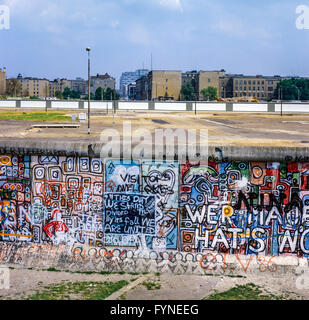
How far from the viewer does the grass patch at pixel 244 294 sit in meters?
10.0

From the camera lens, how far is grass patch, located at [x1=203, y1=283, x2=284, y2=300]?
32.8 feet

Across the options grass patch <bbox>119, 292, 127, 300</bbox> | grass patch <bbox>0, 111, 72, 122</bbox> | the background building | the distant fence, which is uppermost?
the background building

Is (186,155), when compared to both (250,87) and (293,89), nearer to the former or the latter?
(293,89)

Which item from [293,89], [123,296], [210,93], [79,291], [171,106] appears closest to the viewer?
[123,296]

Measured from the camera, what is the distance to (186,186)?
1172 cm

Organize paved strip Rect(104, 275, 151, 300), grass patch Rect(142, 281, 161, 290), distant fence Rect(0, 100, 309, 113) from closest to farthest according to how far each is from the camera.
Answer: paved strip Rect(104, 275, 151, 300) → grass patch Rect(142, 281, 161, 290) → distant fence Rect(0, 100, 309, 113)

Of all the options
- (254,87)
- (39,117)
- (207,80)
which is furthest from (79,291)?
(254,87)

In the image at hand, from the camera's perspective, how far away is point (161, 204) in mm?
11859

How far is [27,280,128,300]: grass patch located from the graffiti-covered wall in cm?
150

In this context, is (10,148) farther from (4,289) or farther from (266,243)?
(266,243)

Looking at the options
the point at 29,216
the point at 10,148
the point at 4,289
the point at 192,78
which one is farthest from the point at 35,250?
the point at 192,78

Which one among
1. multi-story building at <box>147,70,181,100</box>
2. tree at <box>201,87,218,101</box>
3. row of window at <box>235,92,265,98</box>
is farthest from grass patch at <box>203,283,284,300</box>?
row of window at <box>235,92,265,98</box>

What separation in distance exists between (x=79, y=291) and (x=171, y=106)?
212 feet

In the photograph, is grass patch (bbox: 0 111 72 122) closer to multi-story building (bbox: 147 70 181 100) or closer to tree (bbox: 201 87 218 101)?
multi-story building (bbox: 147 70 181 100)
